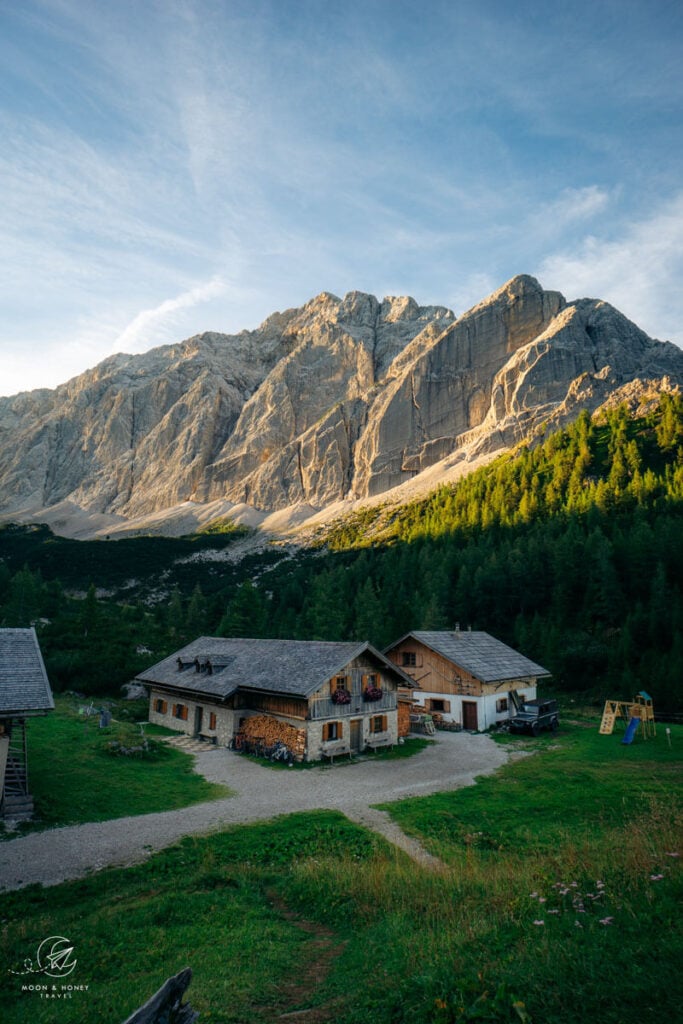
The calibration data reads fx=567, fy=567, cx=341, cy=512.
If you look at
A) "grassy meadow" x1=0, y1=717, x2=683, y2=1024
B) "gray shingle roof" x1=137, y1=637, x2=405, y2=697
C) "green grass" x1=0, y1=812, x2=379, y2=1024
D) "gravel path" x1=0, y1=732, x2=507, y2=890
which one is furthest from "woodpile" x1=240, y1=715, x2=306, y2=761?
"green grass" x1=0, y1=812, x2=379, y2=1024

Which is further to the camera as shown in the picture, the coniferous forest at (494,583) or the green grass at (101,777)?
the coniferous forest at (494,583)

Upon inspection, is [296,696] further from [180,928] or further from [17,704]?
[180,928]

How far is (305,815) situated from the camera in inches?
802

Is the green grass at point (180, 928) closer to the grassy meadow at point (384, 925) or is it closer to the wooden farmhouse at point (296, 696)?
the grassy meadow at point (384, 925)

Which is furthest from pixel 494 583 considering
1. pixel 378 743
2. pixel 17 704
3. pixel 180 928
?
pixel 180 928

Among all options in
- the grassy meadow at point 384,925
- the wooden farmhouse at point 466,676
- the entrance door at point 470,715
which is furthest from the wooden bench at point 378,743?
the grassy meadow at point 384,925

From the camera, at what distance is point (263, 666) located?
35000mm

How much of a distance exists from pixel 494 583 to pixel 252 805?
55061 mm

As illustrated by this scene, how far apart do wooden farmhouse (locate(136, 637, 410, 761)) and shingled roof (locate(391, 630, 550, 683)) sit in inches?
265

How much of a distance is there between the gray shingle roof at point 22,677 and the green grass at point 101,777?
3.78 m

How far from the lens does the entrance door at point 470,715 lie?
39562mm

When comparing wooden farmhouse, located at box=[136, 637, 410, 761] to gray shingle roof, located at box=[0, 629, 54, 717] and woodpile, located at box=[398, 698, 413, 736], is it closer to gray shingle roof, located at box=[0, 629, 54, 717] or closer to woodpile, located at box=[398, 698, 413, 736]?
woodpile, located at box=[398, 698, 413, 736]

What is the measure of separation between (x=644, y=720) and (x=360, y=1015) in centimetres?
3439

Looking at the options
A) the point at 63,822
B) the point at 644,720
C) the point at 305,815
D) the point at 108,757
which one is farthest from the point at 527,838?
the point at 644,720
